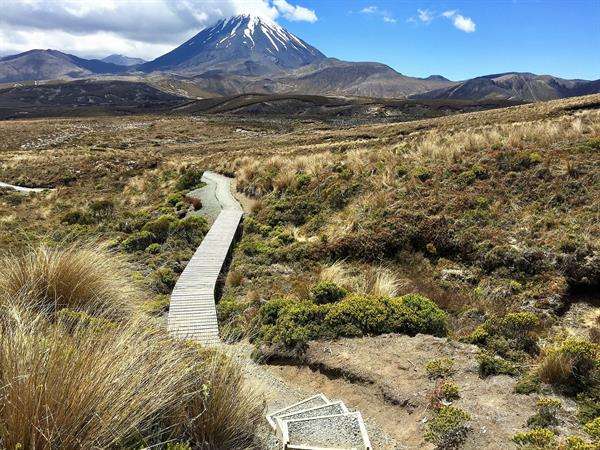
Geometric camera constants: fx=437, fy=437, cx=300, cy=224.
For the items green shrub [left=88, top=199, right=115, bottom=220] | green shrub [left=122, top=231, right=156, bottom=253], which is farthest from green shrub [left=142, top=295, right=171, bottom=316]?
green shrub [left=88, top=199, right=115, bottom=220]

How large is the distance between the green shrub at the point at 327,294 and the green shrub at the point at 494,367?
410cm

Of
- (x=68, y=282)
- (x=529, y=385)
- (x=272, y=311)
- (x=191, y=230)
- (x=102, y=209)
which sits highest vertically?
(x=68, y=282)

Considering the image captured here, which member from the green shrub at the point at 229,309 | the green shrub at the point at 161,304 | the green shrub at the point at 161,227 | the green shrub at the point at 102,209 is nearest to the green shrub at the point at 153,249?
the green shrub at the point at 161,227

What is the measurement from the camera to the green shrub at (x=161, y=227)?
1862 cm

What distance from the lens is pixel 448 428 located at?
573cm

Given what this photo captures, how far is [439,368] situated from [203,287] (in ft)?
23.9

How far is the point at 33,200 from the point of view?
31.1 meters

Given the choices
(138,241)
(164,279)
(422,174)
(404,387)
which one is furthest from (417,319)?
(138,241)

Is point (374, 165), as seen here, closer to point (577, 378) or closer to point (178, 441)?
point (577, 378)

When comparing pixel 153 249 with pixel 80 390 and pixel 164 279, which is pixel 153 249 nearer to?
pixel 164 279

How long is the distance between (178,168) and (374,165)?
22139mm

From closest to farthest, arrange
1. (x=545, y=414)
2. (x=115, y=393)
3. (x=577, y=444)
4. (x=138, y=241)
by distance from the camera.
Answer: (x=115, y=393) < (x=577, y=444) < (x=545, y=414) < (x=138, y=241)

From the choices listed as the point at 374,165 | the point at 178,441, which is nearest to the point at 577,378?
the point at 178,441

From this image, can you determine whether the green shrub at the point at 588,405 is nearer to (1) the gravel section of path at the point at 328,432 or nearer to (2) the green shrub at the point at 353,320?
(1) the gravel section of path at the point at 328,432
